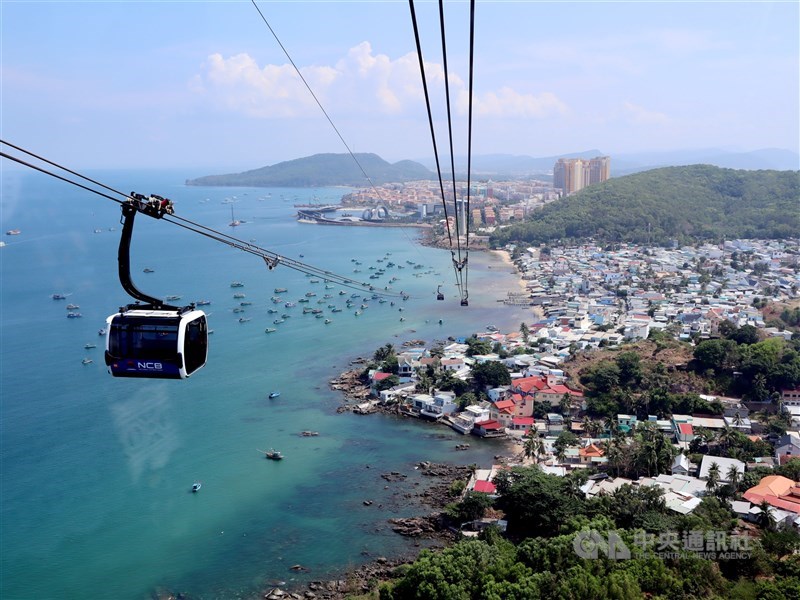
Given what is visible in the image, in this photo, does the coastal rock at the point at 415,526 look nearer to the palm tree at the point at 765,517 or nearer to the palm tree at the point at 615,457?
the palm tree at the point at 615,457

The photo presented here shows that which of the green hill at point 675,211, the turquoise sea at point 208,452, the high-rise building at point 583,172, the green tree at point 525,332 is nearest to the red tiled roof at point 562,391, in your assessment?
the turquoise sea at point 208,452

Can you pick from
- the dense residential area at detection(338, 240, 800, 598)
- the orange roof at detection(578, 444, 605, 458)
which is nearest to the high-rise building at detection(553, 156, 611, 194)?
the dense residential area at detection(338, 240, 800, 598)

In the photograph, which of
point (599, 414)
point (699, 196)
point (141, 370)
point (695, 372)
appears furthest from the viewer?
point (699, 196)

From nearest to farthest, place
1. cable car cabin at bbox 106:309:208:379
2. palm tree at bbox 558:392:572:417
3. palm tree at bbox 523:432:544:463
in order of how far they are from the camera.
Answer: cable car cabin at bbox 106:309:208:379 → palm tree at bbox 523:432:544:463 → palm tree at bbox 558:392:572:417

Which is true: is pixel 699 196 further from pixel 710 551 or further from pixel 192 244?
pixel 710 551

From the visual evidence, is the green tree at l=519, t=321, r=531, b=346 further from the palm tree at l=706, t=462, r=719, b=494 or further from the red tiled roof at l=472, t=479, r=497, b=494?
the palm tree at l=706, t=462, r=719, b=494

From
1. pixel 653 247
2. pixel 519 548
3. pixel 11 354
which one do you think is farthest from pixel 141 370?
pixel 653 247

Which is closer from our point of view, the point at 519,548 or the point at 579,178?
the point at 519,548
